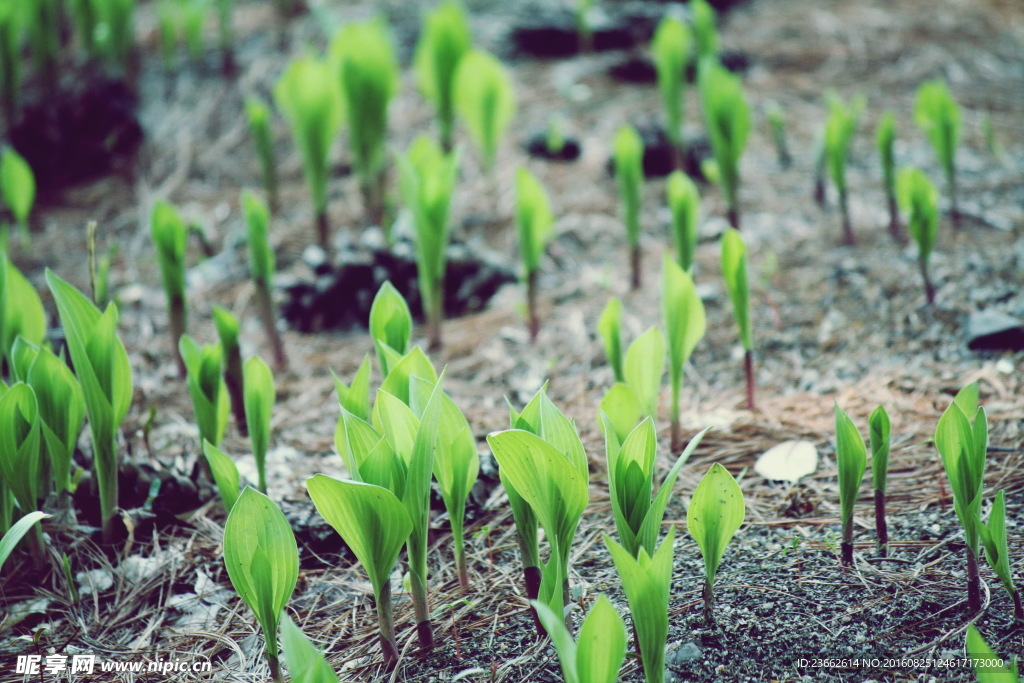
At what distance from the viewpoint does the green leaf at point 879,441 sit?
124cm

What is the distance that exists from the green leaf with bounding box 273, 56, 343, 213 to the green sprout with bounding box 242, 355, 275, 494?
49.6 inches

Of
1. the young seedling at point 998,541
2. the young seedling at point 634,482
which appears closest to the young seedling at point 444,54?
the young seedling at point 634,482

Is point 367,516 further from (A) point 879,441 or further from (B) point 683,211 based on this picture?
(B) point 683,211

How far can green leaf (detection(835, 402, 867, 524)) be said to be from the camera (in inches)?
48.9

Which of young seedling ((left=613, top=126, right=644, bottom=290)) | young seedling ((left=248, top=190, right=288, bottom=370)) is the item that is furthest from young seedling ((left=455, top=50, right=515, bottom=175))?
young seedling ((left=248, top=190, right=288, bottom=370))

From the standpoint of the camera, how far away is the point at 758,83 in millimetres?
3562

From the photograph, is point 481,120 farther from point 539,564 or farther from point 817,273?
point 539,564

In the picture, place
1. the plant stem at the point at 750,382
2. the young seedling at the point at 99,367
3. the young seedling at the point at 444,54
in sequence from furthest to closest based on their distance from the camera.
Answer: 1. the young seedling at the point at 444,54
2. the plant stem at the point at 750,382
3. the young seedling at the point at 99,367

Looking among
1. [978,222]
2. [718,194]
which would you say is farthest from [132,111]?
[978,222]

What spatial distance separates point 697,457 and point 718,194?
1502 mm

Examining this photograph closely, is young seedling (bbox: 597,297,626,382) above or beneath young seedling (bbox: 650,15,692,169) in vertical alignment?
beneath

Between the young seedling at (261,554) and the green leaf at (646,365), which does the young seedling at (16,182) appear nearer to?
the young seedling at (261,554)

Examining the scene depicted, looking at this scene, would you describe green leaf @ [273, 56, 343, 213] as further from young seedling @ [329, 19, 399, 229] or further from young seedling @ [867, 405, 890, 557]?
young seedling @ [867, 405, 890, 557]

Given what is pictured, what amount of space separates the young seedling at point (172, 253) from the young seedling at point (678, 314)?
1.25 metres
